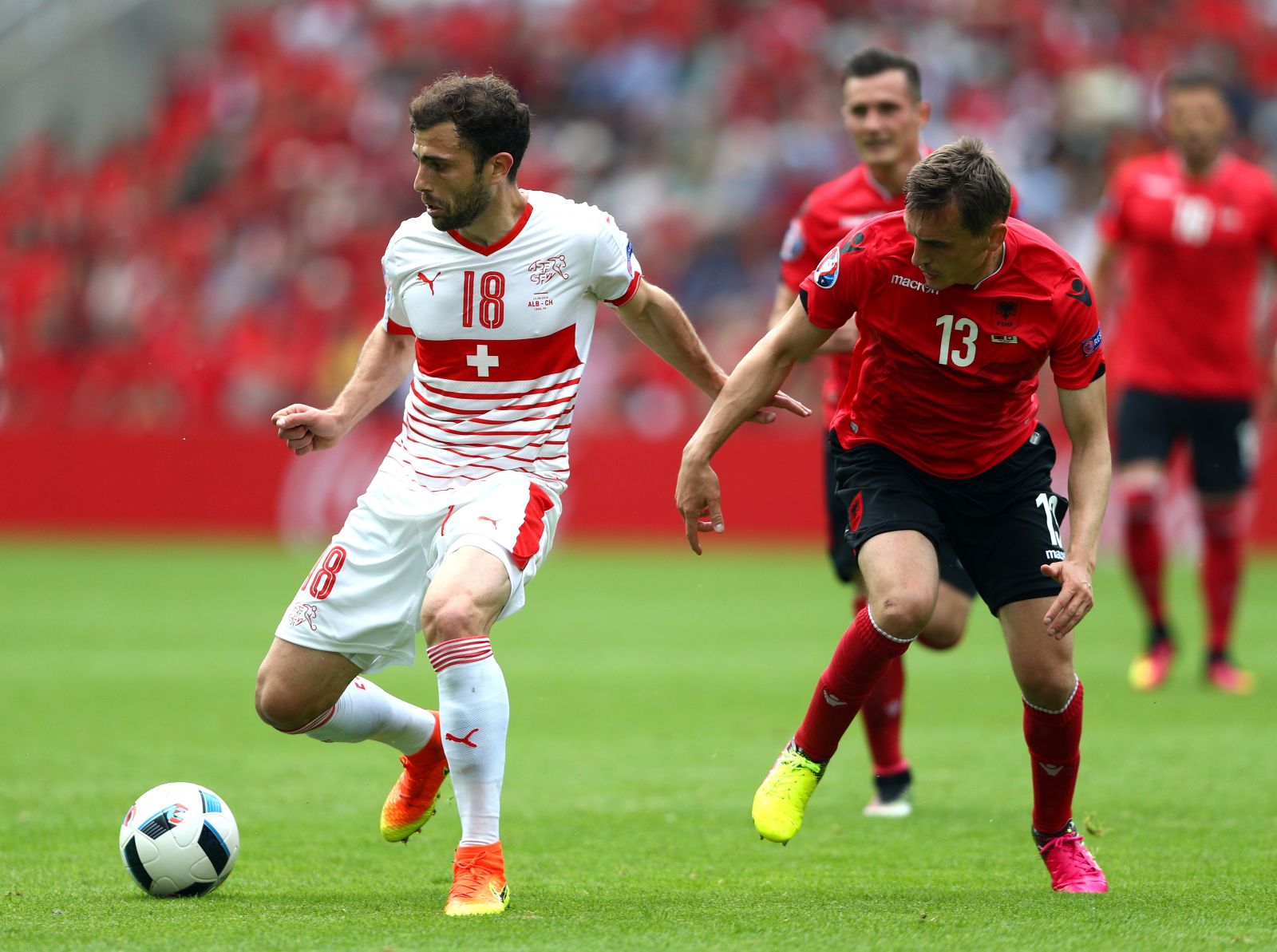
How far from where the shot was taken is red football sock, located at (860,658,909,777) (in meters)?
6.34

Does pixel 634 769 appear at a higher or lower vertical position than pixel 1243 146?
lower

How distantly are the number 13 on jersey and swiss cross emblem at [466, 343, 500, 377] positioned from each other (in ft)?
4.28

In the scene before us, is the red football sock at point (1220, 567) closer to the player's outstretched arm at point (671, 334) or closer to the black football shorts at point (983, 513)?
the black football shorts at point (983, 513)

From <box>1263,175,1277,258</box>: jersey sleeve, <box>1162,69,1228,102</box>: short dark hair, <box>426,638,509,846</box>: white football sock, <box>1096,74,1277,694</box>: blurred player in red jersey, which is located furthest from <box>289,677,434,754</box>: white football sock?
<box>1263,175,1277,258</box>: jersey sleeve

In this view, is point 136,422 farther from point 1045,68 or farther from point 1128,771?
point 1128,771

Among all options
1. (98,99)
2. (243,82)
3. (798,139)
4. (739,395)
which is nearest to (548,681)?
(739,395)

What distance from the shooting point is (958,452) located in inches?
197

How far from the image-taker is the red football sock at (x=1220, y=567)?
9359 millimetres

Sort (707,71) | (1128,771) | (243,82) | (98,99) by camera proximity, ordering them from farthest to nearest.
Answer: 1. (98,99)
2. (243,82)
3. (707,71)
4. (1128,771)

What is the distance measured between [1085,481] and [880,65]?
2410 mm

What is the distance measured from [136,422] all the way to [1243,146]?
471 inches

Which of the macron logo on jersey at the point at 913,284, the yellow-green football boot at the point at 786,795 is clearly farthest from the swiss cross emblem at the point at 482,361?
the yellow-green football boot at the point at 786,795

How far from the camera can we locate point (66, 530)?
18156 millimetres

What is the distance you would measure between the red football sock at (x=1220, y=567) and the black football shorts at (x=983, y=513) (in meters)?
4.68
